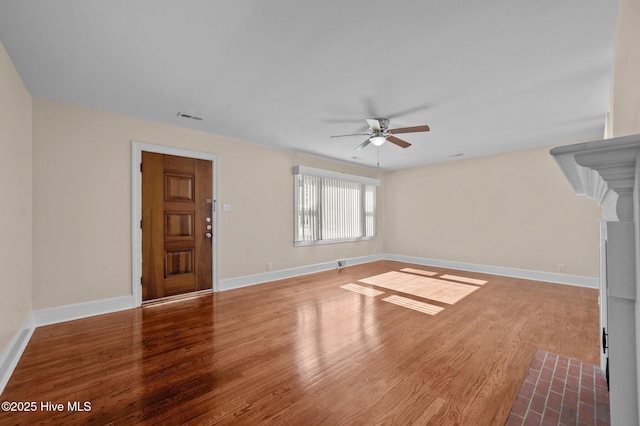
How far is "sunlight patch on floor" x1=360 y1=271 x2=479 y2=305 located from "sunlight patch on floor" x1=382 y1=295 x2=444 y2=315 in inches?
12.1

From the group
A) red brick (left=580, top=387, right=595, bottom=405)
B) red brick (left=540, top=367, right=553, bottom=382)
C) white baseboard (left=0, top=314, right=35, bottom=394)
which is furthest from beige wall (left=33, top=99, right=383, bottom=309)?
red brick (left=580, top=387, right=595, bottom=405)

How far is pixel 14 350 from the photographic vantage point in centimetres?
240

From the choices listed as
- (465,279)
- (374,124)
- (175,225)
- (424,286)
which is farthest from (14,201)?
(465,279)

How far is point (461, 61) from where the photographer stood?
2404mm

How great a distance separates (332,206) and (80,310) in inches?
182

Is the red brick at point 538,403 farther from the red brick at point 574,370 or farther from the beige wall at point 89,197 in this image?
the beige wall at point 89,197

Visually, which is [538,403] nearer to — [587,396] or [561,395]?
[561,395]

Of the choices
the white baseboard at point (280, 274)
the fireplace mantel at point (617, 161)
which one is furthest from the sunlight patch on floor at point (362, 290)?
the fireplace mantel at point (617, 161)

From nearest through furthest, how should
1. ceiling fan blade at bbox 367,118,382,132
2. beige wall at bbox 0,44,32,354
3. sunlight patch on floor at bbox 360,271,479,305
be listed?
1. beige wall at bbox 0,44,32,354
2. ceiling fan blade at bbox 367,118,382,132
3. sunlight patch on floor at bbox 360,271,479,305

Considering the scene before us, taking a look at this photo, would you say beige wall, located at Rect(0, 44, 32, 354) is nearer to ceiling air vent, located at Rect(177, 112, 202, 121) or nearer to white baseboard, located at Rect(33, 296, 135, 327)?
white baseboard, located at Rect(33, 296, 135, 327)

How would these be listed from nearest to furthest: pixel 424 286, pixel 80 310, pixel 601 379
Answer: pixel 601 379 → pixel 80 310 → pixel 424 286

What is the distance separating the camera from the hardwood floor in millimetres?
1757

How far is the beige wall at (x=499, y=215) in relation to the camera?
486cm

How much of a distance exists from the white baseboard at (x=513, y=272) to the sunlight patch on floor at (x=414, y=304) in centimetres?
280
